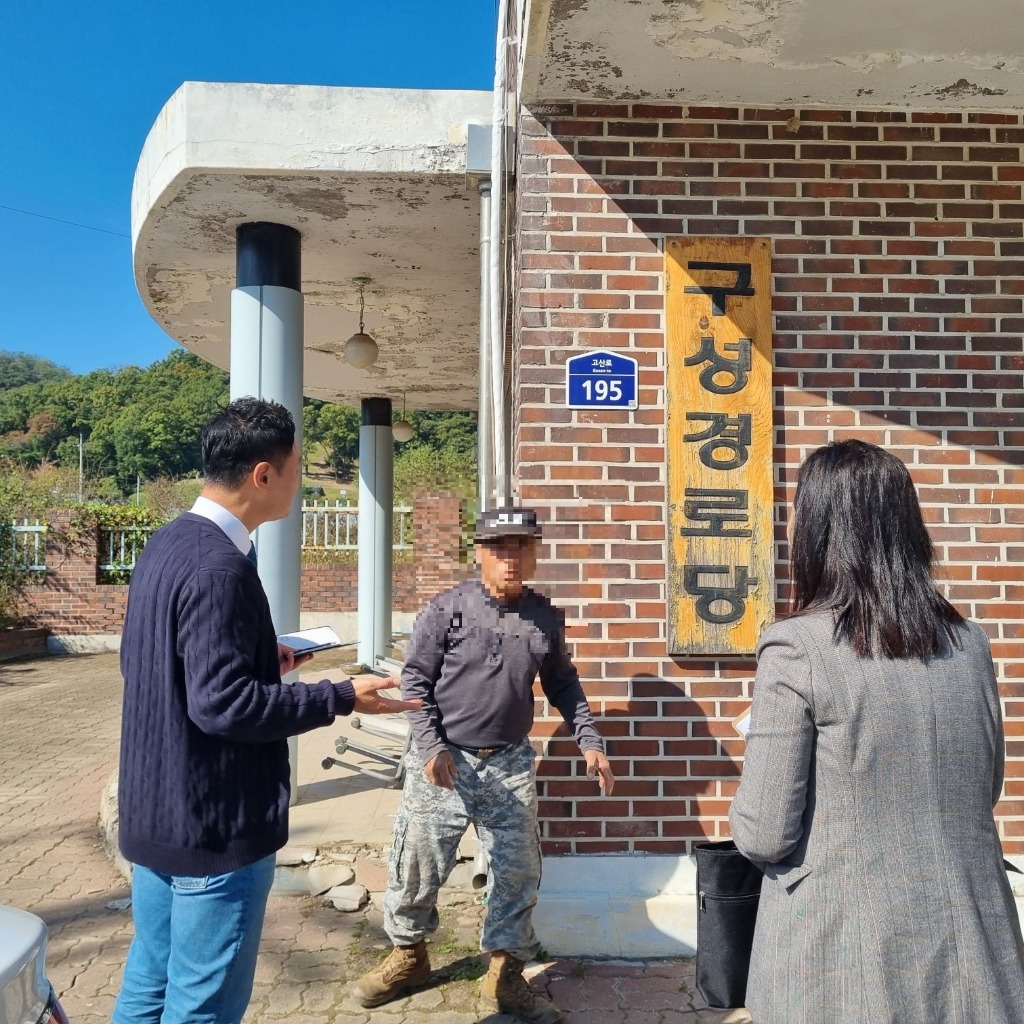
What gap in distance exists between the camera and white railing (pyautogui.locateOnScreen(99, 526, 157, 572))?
1535 cm

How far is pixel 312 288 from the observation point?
6.28m

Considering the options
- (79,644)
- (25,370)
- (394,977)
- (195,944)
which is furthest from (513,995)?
(25,370)

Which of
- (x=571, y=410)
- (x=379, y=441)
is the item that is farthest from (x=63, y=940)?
(x=379, y=441)

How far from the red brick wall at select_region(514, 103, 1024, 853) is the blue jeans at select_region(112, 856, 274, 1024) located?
1646mm

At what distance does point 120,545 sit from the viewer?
15461 mm

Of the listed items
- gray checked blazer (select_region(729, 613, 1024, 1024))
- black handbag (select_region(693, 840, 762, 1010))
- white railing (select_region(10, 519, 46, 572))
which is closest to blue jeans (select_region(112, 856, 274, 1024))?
black handbag (select_region(693, 840, 762, 1010))

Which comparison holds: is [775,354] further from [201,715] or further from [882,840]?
[201,715]

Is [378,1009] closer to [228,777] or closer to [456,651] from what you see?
[456,651]

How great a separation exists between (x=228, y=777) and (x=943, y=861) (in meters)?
1.45

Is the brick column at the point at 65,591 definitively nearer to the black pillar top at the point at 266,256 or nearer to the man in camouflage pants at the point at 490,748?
the black pillar top at the point at 266,256

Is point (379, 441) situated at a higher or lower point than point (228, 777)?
higher

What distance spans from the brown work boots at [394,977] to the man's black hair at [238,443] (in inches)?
75.7

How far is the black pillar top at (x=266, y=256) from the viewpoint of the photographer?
191 inches

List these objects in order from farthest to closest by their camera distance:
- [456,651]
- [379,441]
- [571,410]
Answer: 1. [379,441]
2. [571,410]
3. [456,651]
